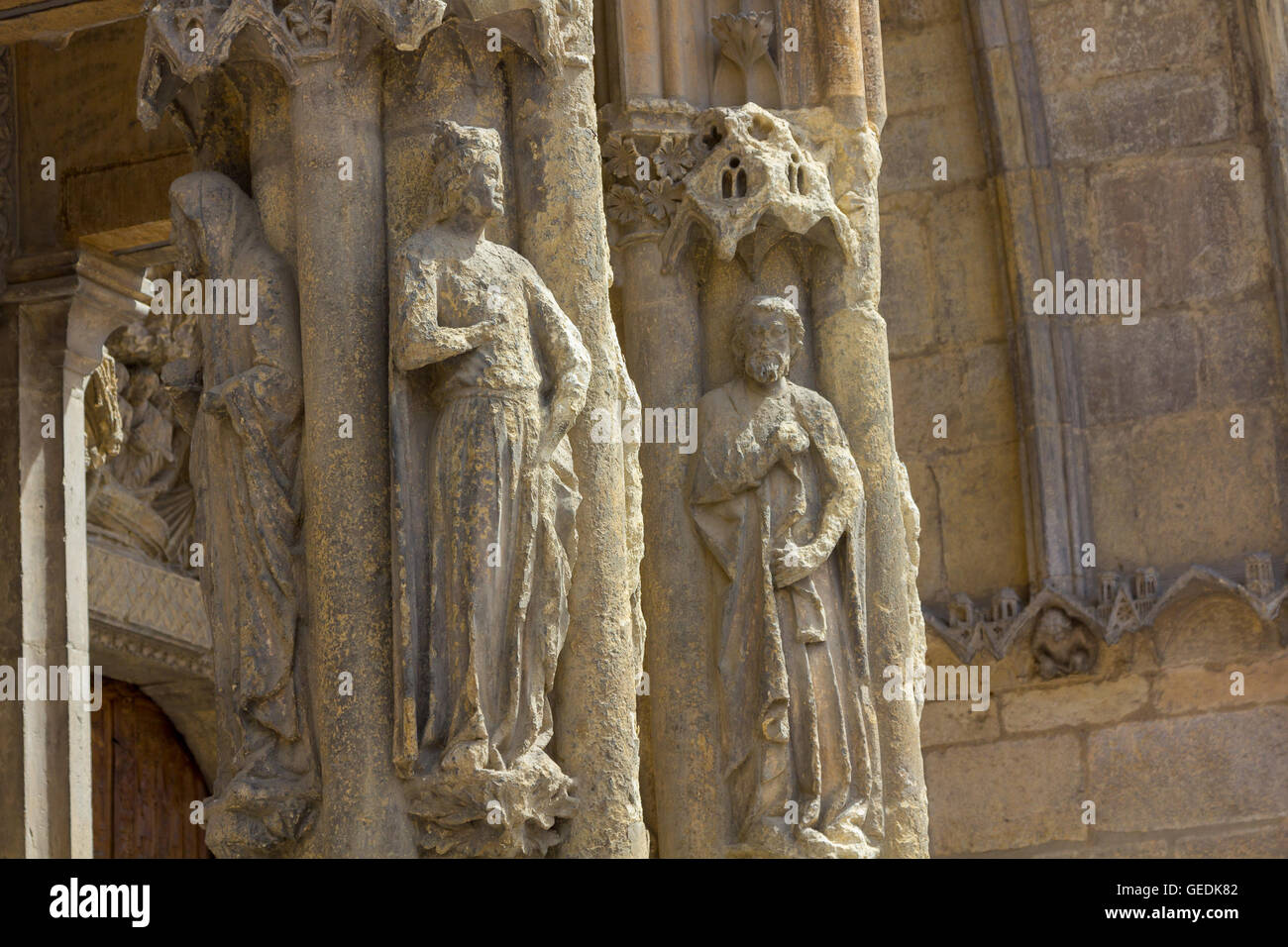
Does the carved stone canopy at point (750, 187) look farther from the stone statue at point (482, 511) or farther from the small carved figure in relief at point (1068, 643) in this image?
the small carved figure in relief at point (1068, 643)

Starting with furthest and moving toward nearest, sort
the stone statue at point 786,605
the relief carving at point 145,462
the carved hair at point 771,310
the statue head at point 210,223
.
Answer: the relief carving at point 145,462
the carved hair at point 771,310
the stone statue at point 786,605
the statue head at point 210,223

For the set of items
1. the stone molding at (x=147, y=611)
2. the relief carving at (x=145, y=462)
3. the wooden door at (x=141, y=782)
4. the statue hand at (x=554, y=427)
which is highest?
the relief carving at (x=145, y=462)

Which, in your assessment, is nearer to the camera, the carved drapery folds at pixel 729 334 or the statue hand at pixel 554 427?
the statue hand at pixel 554 427

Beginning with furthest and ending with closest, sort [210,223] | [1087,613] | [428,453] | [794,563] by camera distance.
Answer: [1087,613] → [794,563] → [210,223] → [428,453]

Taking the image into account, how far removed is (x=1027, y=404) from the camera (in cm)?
1139

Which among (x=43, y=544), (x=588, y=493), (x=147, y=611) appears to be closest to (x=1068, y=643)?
(x=147, y=611)

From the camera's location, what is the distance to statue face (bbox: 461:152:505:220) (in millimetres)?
6137

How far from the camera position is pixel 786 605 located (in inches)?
296

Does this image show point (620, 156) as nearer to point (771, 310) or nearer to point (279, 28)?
point (771, 310)

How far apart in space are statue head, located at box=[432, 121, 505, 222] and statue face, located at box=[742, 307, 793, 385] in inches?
62.6

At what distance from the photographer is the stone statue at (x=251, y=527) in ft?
19.5

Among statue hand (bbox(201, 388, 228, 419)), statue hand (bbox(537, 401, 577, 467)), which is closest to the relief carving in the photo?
statue hand (bbox(201, 388, 228, 419))

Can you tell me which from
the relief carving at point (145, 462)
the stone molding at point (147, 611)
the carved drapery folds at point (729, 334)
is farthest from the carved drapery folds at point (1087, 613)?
the carved drapery folds at point (729, 334)

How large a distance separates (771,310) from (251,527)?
2.11 m
